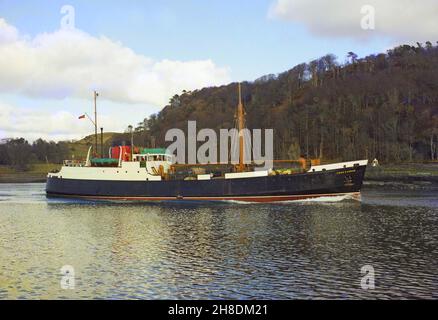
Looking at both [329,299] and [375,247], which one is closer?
[329,299]

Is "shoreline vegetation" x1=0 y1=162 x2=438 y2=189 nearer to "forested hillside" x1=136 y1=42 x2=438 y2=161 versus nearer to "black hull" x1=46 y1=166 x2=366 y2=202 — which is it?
"forested hillside" x1=136 y1=42 x2=438 y2=161

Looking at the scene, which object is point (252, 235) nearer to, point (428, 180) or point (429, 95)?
point (428, 180)

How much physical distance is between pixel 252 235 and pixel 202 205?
2056 cm

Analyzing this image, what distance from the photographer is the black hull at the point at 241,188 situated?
5075 cm

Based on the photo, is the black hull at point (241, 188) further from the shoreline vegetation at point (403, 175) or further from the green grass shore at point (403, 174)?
the green grass shore at point (403, 174)

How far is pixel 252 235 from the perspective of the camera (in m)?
29.8

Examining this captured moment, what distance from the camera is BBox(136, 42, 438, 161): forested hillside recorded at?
117562mm

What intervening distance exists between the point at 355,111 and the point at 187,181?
88640mm

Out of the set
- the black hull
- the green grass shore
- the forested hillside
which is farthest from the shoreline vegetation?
the black hull

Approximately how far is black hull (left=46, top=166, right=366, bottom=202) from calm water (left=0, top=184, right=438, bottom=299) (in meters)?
7.54

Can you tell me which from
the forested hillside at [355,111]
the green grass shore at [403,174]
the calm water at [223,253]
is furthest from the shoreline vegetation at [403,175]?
the calm water at [223,253]

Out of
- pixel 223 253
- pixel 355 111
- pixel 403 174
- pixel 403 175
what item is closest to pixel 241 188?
pixel 223 253

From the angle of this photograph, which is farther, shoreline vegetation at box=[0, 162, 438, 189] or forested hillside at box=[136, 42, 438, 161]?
forested hillside at box=[136, 42, 438, 161]

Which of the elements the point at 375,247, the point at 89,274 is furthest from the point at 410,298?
the point at 89,274
